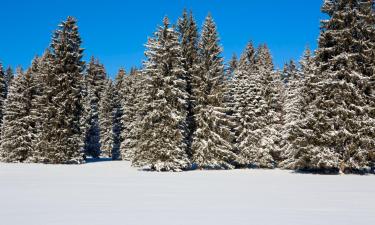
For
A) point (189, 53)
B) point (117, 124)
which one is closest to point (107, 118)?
point (117, 124)

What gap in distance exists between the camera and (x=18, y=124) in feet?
149

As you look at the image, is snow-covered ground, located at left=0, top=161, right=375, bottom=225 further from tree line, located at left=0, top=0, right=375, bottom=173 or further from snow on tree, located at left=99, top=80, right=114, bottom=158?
snow on tree, located at left=99, top=80, right=114, bottom=158

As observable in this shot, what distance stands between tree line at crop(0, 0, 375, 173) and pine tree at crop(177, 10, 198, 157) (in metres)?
0.11

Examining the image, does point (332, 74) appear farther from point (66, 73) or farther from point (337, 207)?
point (66, 73)

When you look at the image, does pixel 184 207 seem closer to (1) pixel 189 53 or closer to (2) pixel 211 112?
(2) pixel 211 112

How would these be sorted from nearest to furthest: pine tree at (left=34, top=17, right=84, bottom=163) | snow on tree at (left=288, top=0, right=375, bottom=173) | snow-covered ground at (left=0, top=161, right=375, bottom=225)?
snow-covered ground at (left=0, top=161, right=375, bottom=225)
snow on tree at (left=288, top=0, right=375, bottom=173)
pine tree at (left=34, top=17, right=84, bottom=163)

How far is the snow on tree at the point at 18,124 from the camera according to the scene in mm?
45281

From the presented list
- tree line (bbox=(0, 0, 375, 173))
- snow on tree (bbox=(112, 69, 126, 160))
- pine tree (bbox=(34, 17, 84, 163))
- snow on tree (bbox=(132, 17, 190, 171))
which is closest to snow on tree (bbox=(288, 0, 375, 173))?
tree line (bbox=(0, 0, 375, 173))

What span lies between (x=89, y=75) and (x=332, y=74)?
61.3m

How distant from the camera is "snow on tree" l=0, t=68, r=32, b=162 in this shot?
45.3m

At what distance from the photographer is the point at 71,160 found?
A: 42219mm

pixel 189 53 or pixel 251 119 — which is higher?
pixel 189 53

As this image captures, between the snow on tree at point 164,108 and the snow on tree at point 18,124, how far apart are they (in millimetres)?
16795

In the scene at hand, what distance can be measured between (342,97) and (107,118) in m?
43.4
